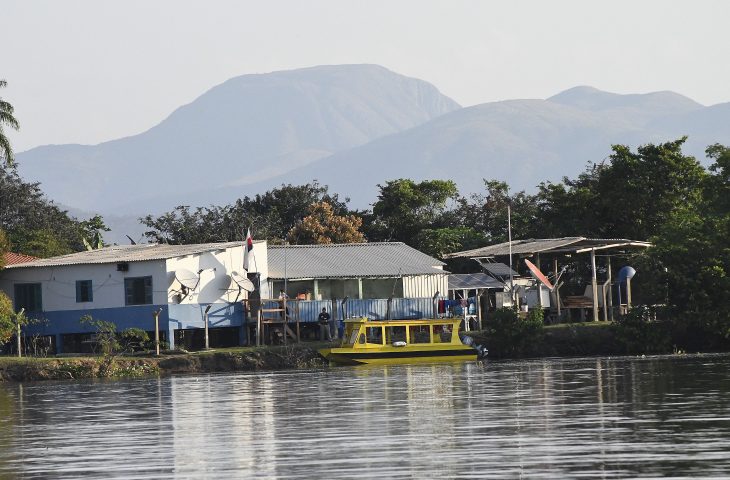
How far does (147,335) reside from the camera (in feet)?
178

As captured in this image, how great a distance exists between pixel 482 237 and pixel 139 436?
166 ft

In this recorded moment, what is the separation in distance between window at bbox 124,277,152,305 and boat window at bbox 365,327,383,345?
8.98 metres

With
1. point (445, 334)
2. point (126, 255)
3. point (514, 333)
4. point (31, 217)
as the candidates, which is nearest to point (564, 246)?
point (514, 333)

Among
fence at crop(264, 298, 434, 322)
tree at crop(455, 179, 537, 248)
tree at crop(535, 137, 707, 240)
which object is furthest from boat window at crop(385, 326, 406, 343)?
tree at crop(455, 179, 537, 248)

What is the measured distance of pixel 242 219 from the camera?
279 ft

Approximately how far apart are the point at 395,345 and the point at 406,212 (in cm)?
2723

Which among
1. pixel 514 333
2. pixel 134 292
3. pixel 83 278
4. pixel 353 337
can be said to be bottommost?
pixel 514 333

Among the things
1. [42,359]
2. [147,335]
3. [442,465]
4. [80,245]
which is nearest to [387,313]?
[147,335]

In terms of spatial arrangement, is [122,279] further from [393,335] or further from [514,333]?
[514,333]

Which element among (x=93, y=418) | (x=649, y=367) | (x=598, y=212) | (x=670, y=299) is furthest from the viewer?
(x=598, y=212)

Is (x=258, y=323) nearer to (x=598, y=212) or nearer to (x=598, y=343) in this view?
(x=598, y=343)

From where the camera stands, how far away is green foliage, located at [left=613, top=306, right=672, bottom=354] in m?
55.9

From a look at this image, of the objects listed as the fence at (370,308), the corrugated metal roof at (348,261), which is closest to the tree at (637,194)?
the corrugated metal roof at (348,261)

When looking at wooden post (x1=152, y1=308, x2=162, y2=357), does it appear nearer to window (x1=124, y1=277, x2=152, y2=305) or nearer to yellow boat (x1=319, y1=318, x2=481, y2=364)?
window (x1=124, y1=277, x2=152, y2=305)
